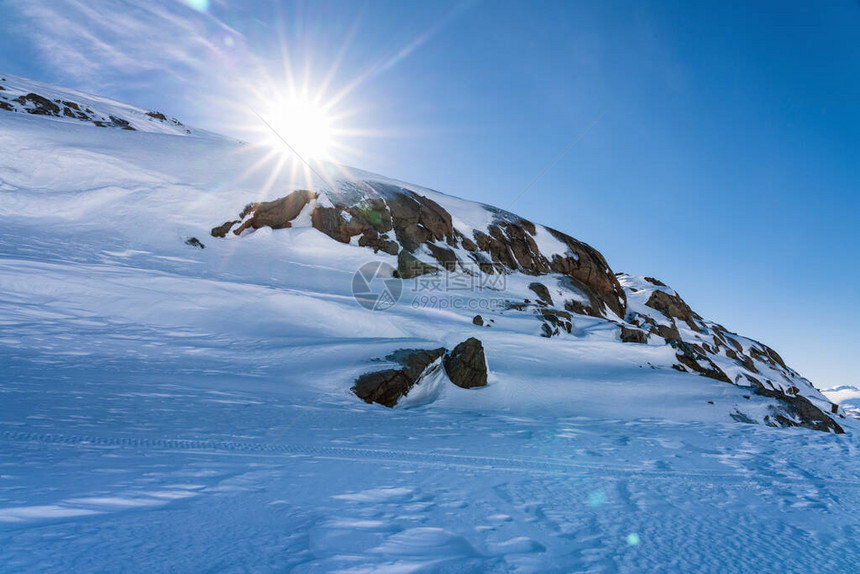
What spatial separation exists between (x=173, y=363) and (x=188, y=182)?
2131cm

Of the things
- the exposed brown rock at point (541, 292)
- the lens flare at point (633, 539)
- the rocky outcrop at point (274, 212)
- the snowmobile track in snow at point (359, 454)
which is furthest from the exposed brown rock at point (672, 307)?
the lens flare at point (633, 539)

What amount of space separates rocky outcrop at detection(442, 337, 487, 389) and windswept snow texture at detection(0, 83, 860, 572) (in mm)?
537

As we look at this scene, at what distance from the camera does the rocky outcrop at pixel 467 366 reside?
12.3m

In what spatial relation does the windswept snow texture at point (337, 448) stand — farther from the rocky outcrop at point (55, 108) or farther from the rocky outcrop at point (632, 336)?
the rocky outcrop at point (55, 108)

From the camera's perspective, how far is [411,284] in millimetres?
24891

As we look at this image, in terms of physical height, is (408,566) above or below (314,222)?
below

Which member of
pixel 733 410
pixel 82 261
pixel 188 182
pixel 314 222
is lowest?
pixel 733 410

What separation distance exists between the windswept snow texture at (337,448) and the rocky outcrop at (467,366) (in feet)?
1.76

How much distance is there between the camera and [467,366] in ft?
40.9

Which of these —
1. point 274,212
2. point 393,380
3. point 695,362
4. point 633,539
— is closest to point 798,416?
point 695,362

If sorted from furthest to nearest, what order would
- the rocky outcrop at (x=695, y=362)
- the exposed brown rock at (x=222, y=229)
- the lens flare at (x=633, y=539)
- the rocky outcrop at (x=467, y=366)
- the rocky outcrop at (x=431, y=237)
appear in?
the rocky outcrop at (x=431, y=237) < the exposed brown rock at (x=222, y=229) < the rocky outcrop at (x=695, y=362) < the rocky outcrop at (x=467, y=366) < the lens flare at (x=633, y=539)

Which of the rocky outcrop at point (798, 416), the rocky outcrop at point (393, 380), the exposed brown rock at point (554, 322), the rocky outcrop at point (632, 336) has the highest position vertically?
the exposed brown rock at point (554, 322)

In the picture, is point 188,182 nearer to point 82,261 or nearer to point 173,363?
point 82,261

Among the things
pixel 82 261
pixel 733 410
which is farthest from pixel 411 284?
pixel 733 410
